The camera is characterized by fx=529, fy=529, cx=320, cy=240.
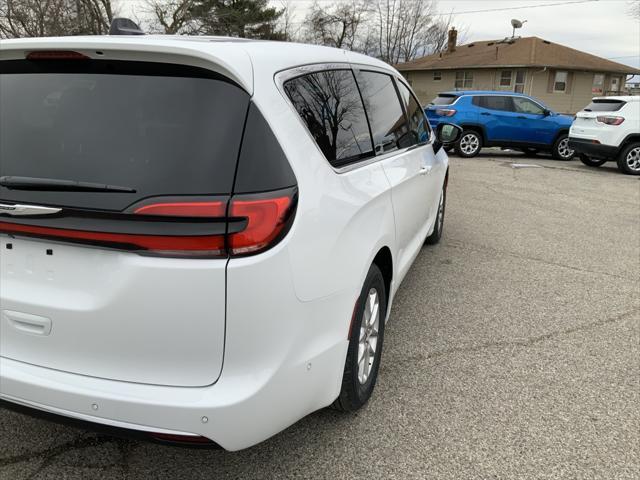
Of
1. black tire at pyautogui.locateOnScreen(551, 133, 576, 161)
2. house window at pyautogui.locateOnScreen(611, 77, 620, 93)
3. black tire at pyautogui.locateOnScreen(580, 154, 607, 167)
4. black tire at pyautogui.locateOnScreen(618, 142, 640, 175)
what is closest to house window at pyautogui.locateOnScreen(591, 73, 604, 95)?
house window at pyautogui.locateOnScreen(611, 77, 620, 93)

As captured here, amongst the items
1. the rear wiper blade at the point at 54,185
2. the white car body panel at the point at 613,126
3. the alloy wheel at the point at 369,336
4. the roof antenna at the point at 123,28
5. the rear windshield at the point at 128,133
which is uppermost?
the roof antenna at the point at 123,28

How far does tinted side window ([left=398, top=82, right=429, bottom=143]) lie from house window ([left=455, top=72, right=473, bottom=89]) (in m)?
33.8

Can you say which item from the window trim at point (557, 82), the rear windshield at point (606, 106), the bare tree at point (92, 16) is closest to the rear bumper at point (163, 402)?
the rear windshield at point (606, 106)

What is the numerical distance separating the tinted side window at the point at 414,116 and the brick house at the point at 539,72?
104 ft

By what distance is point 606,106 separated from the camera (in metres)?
12.6

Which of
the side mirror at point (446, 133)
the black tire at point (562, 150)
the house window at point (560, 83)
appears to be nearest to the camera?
the side mirror at point (446, 133)

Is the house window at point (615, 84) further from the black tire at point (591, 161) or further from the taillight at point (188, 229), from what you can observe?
the taillight at point (188, 229)

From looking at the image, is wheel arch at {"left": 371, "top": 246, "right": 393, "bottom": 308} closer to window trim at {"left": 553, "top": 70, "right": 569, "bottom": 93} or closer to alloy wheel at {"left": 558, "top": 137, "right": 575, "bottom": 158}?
alloy wheel at {"left": 558, "top": 137, "right": 575, "bottom": 158}

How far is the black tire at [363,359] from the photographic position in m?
2.44

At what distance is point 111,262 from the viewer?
1760mm

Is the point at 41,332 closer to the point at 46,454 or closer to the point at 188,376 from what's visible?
the point at 188,376

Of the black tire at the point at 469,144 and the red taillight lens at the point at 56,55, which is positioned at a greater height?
the red taillight lens at the point at 56,55

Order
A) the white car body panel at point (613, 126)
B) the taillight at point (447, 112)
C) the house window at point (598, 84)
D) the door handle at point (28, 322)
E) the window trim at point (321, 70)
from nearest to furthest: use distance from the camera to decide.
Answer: the door handle at point (28, 322), the window trim at point (321, 70), the white car body panel at point (613, 126), the taillight at point (447, 112), the house window at point (598, 84)

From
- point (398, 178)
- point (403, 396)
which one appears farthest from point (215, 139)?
point (403, 396)
